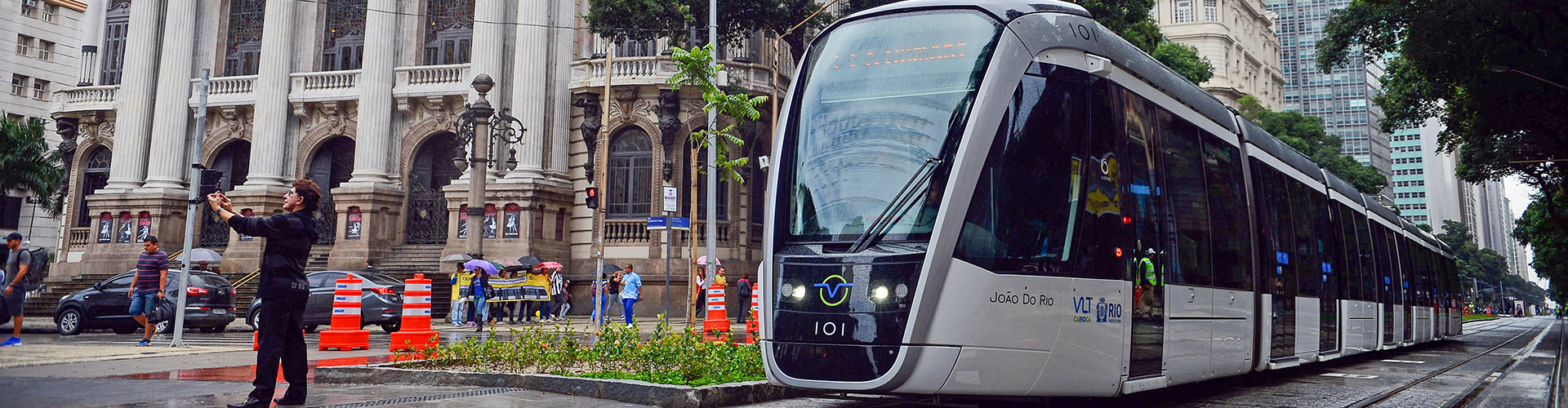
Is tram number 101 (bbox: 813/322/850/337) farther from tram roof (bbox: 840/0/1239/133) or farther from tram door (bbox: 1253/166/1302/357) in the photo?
tram door (bbox: 1253/166/1302/357)

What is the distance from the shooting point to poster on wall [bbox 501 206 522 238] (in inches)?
1177

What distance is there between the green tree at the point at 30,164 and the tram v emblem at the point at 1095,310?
38730 millimetres

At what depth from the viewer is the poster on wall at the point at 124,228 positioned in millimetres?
33938

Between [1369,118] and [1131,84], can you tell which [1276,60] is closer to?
[1369,118]

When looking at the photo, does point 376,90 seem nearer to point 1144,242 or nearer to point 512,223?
point 512,223

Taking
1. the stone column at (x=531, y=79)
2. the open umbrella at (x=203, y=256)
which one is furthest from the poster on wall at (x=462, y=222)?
the open umbrella at (x=203, y=256)

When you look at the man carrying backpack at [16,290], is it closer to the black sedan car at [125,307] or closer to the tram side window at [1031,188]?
the tram side window at [1031,188]

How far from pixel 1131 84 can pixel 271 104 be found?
3173 cm

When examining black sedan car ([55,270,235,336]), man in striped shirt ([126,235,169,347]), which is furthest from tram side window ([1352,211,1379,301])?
black sedan car ([55,270,235,336])

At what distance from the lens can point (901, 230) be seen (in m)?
6.59

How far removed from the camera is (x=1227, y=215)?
9586 millimetres

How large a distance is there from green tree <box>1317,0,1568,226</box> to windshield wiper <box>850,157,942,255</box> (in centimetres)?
1354

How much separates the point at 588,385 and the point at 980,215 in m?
3.87

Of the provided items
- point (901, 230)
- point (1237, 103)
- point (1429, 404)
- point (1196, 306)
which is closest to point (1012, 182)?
point (901, 230)
